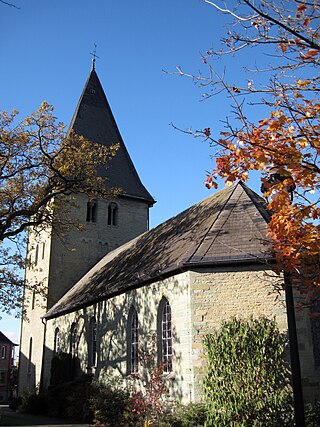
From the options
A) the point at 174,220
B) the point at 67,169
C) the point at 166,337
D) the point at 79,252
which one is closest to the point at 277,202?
the point at 166,337

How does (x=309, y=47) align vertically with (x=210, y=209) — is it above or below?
below

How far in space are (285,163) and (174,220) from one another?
1409 cm

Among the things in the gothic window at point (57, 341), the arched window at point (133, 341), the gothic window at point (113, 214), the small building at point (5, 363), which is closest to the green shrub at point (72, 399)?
the arched window at point (133, 341)

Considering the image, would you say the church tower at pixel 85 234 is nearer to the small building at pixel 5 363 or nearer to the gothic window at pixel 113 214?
the gothic window at pixel 113 214

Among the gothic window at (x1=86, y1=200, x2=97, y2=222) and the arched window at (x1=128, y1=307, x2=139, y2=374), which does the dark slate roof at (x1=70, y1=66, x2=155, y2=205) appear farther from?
the arched window at (x1=128, y1=307, x2=139, y2=374)

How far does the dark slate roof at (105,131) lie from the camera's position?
29531mm

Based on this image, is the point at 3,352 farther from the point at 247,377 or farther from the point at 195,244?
the point at 247,377

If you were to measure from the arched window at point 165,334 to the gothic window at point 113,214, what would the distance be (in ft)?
47.6

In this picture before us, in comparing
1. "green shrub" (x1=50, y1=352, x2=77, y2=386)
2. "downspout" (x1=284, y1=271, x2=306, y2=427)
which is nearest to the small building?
"green shrub" (x1=50, y1=352, x2=77, y2=386)

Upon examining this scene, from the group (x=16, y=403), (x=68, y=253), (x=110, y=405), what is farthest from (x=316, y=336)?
(x=16, y=403)

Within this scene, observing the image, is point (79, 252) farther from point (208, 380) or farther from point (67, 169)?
point (208, 380)

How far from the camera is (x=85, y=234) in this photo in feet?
88.9

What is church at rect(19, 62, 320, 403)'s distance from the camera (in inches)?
488

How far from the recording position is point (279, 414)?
1074 cm
